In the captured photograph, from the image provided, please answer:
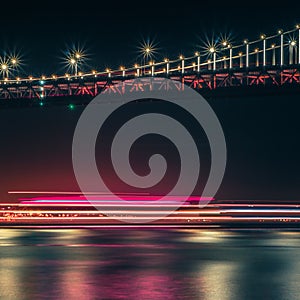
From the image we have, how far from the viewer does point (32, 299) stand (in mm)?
9453

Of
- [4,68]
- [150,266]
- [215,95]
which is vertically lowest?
[150,266]

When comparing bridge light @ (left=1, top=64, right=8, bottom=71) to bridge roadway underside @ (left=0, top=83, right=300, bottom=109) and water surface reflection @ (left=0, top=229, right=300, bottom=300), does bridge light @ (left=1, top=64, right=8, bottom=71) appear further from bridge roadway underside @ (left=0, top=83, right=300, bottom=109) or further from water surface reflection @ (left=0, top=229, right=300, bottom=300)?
water surface reflection @ (left=0, top=229, right=300, bottom=300)

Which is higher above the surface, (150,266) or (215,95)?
(215,95)

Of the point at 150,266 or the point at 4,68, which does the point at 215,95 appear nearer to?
the point at 4,68

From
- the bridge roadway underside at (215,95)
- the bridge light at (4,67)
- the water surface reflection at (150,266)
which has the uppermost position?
the bridge light at (4,67)

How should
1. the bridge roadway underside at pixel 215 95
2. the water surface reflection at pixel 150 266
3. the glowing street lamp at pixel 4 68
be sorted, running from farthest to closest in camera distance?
the glowing street lamp at pixel 4 68, the bridge roadway underside at pixel 215 95, the water surface reflection at pixel 150 266

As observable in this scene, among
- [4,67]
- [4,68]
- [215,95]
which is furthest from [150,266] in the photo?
[4,68]

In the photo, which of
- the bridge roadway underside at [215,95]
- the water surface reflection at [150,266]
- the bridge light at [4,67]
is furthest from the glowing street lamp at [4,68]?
the water surface reflection at [150,266]

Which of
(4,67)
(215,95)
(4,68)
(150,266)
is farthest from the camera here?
(4,68)

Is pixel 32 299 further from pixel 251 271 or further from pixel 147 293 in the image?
pixel 251 271

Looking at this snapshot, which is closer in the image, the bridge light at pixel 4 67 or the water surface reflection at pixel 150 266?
the water surface reflection at pixel 150 266

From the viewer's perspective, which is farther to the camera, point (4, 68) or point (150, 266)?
point (4, 68)

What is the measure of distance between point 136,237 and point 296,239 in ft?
12.3

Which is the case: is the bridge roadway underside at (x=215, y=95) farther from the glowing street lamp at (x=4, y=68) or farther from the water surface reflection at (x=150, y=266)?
the water surface reflection at (x=150, y=266)
